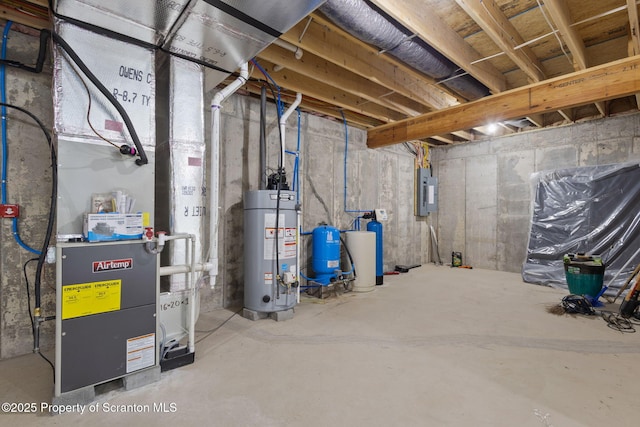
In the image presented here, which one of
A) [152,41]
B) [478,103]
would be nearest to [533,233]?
[478,103]

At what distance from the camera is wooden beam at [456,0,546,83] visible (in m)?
2.08

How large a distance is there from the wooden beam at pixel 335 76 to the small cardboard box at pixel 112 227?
1803 mm

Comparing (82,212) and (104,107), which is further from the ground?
(104,107)

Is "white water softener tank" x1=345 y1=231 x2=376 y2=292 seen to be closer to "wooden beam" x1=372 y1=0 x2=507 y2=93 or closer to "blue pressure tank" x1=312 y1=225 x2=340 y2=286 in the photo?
"blue pressure tank" x1=312 y1=225 x2=340 y2=286

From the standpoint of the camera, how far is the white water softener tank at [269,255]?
9.31 feet

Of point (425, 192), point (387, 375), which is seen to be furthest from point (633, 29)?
point (425, 192)

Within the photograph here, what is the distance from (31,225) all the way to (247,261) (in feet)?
5.33

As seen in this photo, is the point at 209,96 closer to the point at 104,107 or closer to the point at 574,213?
the point at 104,107

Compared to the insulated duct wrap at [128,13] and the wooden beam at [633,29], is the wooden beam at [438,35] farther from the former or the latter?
the insulated duct wrap at [128,13]

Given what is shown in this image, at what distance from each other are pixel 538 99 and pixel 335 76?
2.11 meters

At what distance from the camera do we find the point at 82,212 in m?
1.64

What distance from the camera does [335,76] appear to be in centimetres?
319

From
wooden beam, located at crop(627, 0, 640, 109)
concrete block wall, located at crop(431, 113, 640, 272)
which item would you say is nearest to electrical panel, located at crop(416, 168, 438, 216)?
concrete block wall, located at crop(431, 113, 640, 272)

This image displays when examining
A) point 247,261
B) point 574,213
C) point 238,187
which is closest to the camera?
point 247,261
